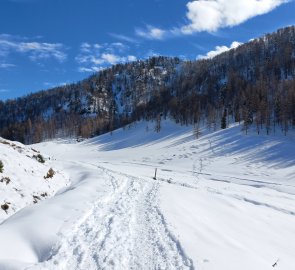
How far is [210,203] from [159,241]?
972 centimetres

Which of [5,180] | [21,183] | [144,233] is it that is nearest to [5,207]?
[5,180]

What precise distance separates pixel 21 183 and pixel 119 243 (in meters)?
10.0

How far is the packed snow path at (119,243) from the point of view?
9.23m

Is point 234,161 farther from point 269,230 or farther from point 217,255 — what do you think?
point 217,255

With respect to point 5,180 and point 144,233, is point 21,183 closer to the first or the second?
point 5,180

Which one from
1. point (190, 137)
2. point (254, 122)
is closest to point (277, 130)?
point (254, 122)

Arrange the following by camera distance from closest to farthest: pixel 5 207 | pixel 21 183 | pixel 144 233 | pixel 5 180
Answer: pixel 144 233
pixel 5 207
pixel 5 180
pixel 21 183

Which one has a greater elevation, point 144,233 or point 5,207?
point 5,207

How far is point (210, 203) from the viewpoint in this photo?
20344 mm

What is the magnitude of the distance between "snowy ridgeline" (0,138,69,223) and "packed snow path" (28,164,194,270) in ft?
Result: 12.5

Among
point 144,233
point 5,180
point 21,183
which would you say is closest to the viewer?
point 144,233

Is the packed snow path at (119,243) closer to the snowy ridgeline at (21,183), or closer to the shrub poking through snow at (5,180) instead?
the snowy ridgeline at (21,183)

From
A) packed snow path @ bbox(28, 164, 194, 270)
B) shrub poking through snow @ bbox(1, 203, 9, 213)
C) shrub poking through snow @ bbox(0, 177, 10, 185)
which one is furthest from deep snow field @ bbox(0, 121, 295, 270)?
shrub poking through snow @ bbox(0, 177, 10, 185)

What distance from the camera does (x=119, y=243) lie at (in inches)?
431
